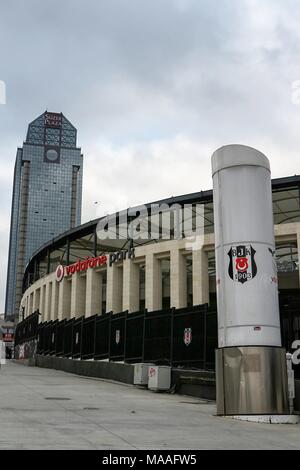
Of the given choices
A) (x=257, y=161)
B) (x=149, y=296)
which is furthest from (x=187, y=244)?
(x=257, y=161)

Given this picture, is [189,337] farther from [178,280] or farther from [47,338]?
[47,338]

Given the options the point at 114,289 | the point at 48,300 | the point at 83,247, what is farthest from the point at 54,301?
the point at 114,289

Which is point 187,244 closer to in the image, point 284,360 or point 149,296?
point 149,296

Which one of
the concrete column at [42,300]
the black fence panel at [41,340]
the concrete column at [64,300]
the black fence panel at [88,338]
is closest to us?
the black fence panel at [88,338]

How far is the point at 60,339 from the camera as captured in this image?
36.5 metres

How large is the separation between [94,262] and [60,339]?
870 centimetres

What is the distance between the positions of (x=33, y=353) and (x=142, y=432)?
3681 cm

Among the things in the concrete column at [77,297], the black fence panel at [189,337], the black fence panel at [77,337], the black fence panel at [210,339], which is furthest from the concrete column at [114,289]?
the black fence panel at [210,339]

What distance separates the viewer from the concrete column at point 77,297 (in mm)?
46156

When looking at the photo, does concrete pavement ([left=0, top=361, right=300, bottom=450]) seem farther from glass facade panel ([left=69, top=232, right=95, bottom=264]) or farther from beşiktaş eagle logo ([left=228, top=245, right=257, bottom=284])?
glass facade panel ([left=69, top=232, right=95, bottom=264])

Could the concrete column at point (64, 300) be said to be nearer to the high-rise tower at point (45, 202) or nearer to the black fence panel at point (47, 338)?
the black fence panel at point (47, 338)

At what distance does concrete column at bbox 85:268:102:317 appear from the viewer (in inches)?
1735

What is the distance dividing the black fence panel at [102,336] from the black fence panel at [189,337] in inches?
283

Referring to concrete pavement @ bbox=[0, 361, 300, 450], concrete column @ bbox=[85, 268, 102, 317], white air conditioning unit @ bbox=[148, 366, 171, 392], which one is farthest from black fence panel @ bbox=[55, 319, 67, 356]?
concrete pavement @ bbox=[0, 361, 300, 450]
